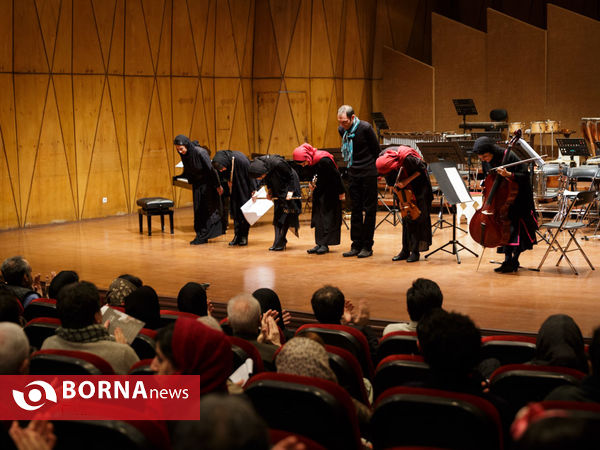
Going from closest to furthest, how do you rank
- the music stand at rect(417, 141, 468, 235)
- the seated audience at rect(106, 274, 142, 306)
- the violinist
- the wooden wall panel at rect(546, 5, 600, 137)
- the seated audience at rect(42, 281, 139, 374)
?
the seated audience at rect(42, 281, 139, 374)
the seated audience at rect(106, 274, 142, 306)
the violinist
the music stand at rect(417, 141, 468, 235)
the wooden wall panel at rect(546, 5, 600, 137)

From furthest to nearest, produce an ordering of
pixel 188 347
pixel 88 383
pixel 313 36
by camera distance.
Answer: pixel 313 36
pixel 88 383
pixel 188 347

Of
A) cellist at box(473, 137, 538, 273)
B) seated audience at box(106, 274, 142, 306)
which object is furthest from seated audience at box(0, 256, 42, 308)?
cellist at box(473, 137, 538, 273)

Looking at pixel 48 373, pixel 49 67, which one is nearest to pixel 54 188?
pixel 49 67

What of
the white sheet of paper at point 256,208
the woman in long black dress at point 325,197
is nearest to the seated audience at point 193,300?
the woman in long black dress at point 325,197

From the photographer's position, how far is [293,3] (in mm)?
14195

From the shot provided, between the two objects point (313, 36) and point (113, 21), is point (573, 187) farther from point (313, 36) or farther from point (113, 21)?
point (113, 21)

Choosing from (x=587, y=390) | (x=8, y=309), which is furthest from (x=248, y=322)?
(x=587, y=390)

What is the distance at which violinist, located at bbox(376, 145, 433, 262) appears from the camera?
7383mm

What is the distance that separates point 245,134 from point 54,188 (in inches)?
170

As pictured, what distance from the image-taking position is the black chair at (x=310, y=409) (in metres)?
2.28

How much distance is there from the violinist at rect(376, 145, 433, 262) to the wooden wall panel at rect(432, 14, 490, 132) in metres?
8.97

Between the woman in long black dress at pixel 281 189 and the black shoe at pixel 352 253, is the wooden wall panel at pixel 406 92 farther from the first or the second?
the black shoe at pixel 352 253

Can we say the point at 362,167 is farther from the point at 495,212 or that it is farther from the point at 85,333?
the point at 85,333

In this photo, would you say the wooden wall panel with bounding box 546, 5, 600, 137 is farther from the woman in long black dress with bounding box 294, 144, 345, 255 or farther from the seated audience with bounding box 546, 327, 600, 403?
the seated audience with bounding box 546, 327, 600, 403
